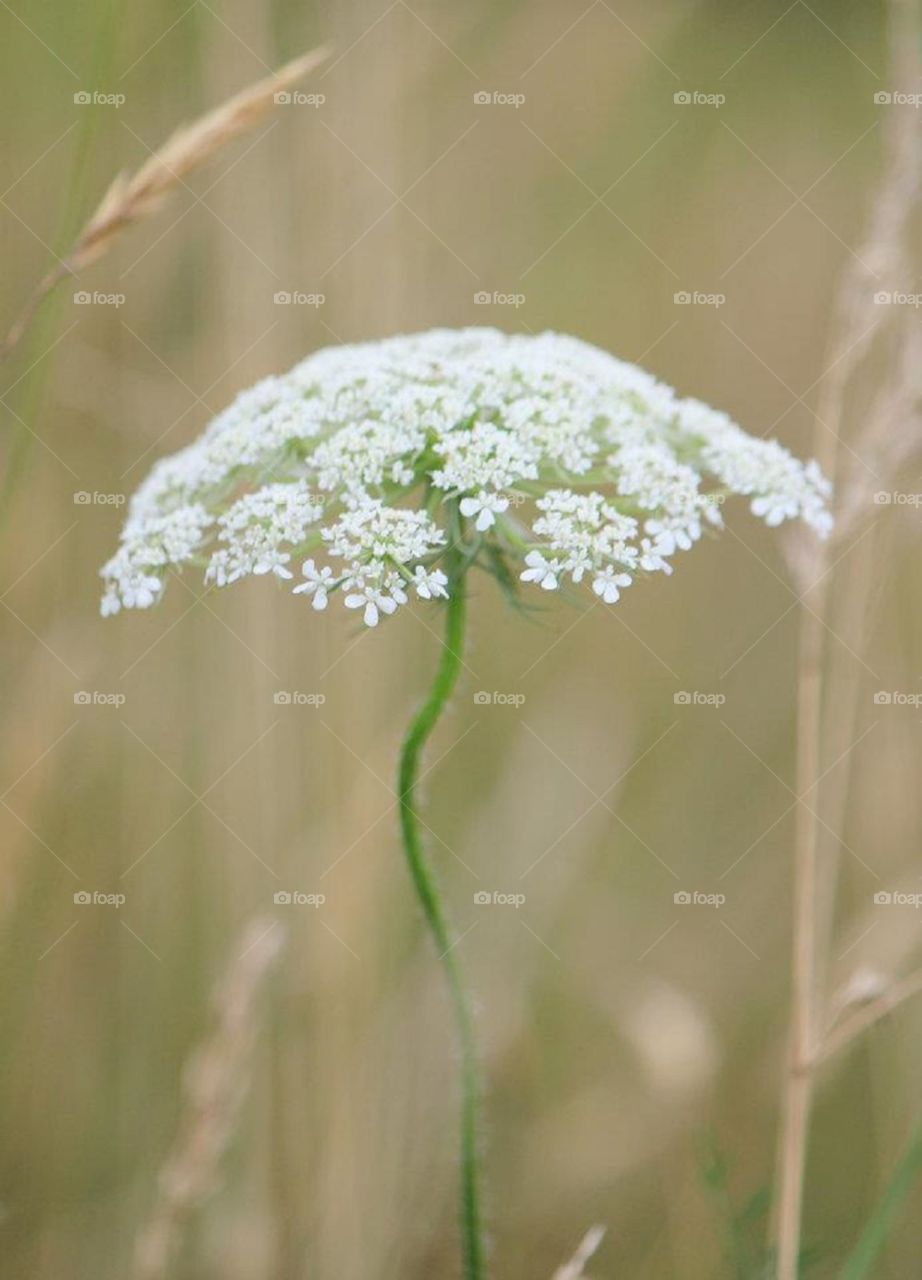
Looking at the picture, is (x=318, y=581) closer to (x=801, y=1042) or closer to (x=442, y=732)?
(x=801, y=1042)

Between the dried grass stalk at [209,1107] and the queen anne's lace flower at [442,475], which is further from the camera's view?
the dried grass stalk at [209,1107]

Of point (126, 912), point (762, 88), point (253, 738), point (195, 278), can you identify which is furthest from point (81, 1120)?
point (762, 88)

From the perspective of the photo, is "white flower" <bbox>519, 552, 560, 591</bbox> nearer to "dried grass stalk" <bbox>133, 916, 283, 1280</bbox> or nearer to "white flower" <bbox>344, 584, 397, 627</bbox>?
"white flower" <bbox>344, 584, 397, 627</bbox>

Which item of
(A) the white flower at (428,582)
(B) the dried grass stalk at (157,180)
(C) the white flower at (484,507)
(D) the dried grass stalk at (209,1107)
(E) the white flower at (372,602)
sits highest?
(B) the dried grass stalk at (157,180)

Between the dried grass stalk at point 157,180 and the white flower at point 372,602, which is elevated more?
the dried grass stalk at point 157,180

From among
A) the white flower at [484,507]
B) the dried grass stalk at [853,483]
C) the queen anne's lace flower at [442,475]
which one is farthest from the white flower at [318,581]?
the dried grass stalk at [853,483]

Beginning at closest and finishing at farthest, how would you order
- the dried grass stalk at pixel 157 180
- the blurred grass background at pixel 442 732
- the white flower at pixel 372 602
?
1. the white flower at pixel 372 602
2. the dried grass stalk at pixel 157 180
3. the blurred grass background at pixel 442 732

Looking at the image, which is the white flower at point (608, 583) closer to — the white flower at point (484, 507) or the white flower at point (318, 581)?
the white flower at point (484, 507)
